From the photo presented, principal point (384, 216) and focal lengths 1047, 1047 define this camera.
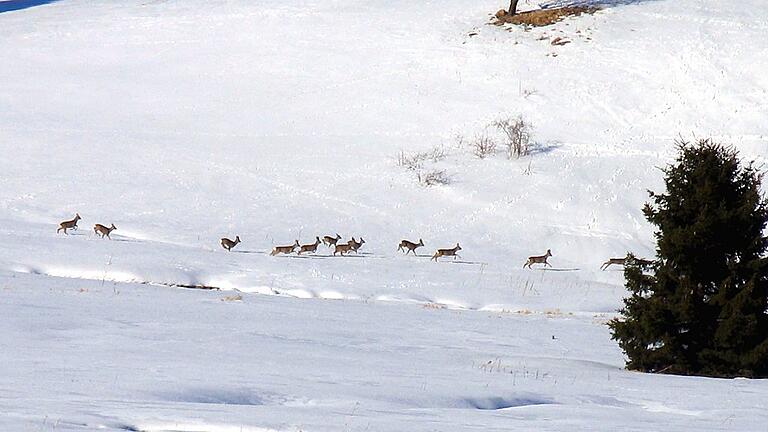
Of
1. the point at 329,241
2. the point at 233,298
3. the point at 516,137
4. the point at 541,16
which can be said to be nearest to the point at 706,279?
the point at 233,298

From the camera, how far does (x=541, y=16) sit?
159 ft

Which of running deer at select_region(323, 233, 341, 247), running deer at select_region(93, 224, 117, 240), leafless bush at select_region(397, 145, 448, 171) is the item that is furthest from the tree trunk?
running deer at select_region(93, 224, 117, 240)

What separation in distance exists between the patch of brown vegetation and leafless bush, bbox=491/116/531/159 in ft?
37.1

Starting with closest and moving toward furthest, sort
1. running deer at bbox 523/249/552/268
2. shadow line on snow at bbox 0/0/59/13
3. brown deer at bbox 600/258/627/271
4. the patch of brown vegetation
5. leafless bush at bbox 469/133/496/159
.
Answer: running deer at bbox 523/249/552/268 < brown deer at bbox 600/258/627/271 < leafless bush at bbox 469/133/496/159 < the patch of brown vegetation < shadow line on snow at bbox 0/0/59/13

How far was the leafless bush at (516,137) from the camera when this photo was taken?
121 ft

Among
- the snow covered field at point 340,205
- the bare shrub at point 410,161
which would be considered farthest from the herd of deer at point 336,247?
the bare shrub at point 410,161

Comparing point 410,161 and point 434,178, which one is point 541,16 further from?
point 434,178

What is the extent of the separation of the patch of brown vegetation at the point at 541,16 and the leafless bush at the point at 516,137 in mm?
11303

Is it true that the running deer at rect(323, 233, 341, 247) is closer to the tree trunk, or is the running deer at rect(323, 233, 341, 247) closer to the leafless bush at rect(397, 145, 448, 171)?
the leafless bush at rect(397, 145, 448, 171)

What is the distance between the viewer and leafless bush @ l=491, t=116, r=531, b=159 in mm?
36844

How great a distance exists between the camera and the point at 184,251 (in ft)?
84.5

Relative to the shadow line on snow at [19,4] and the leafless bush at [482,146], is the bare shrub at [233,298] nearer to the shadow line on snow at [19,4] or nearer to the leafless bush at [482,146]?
the leafless bush at [482,146]

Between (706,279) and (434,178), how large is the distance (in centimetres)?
2193

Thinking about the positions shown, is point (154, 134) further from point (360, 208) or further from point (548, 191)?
point (548, 191)
